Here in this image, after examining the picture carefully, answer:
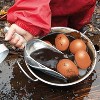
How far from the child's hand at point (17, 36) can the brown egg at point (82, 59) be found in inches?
12.5

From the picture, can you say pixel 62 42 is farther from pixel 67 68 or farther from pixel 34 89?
pixel 34 89

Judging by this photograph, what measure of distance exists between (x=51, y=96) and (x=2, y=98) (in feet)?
1.03

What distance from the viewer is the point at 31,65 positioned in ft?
5.03

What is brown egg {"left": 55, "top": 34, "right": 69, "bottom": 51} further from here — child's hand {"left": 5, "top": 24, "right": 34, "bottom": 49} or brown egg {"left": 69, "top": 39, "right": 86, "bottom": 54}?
child's hand {"left": 5, "top": 24, "right": 34, "bottom": 49}

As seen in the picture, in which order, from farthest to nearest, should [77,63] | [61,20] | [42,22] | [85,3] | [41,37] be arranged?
[61,20] → [85,3] → [41,37] → [77,63] → [42,22]

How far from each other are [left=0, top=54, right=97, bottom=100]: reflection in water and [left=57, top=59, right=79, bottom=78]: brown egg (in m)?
0.17

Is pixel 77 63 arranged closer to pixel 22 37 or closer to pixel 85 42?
pixel 85 42

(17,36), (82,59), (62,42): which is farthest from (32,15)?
(82,59)

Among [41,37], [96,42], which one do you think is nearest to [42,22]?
[41,37]

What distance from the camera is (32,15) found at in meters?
1.46

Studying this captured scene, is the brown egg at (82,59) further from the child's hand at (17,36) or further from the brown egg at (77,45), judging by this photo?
the child's hand at (17,36)

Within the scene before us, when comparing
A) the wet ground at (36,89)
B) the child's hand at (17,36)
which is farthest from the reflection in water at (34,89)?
the child's hand at (17,36)

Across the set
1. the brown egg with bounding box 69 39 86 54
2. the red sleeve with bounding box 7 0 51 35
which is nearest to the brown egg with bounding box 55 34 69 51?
the brown egg with bounding box 69 39 86 54

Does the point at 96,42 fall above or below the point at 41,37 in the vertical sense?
below
